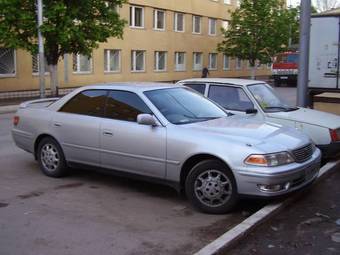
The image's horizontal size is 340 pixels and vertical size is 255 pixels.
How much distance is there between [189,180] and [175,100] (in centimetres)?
128

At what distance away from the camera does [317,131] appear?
8.40 meters

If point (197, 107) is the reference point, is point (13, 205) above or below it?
below

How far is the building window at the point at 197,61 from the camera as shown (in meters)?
41.6

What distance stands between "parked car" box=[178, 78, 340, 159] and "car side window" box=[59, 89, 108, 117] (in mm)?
2432

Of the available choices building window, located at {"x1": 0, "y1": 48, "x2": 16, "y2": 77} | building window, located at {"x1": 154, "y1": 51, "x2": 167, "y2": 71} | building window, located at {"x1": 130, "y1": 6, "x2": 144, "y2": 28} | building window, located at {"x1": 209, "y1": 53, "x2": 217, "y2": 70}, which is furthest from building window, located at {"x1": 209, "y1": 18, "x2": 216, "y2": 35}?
building window, located at {"x1": 0, "y1": 48, "x2": 16, "y2": 77}

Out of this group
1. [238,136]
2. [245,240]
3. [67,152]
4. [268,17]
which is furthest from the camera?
[268,17]

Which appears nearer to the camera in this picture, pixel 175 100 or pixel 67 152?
pixel 175 100

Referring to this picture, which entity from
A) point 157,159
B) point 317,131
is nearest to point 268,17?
point 317,131

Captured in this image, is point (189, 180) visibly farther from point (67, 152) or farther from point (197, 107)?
point (67, 152)

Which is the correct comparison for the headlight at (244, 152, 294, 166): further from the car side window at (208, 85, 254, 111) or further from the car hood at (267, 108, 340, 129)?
the car side window at (208, 85, 254, 111)

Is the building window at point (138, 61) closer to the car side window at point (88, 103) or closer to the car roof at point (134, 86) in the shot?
the car side window at point (88, 103)

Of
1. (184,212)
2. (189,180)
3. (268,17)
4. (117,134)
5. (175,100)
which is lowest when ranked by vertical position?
(184,212)

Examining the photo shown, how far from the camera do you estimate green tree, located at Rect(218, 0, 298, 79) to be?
122ft

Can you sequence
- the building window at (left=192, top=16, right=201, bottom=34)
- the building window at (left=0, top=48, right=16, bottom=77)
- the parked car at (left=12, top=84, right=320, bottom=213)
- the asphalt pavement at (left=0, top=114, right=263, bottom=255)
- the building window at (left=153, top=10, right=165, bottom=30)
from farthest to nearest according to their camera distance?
the building window at (left=192, top=16, right=201, bottom=34) → the building window at (left=153, top=10, right=165, bottom=30) → the building window at (left=0, top=48, right=16, bottom=77) → the parked car at (left=12, top=84, right=320, bottom=213) → the asphalt pavement at (left=0, top=114, right=263, bottom=255)
